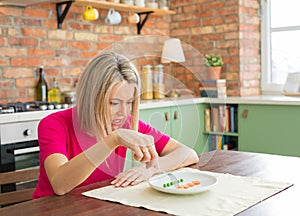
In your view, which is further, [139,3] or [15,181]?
[139,3]

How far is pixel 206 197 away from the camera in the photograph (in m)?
1.41

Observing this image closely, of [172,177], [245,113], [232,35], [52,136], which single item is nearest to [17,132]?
[52,136]

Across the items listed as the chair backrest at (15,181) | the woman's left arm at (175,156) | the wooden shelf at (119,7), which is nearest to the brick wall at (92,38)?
the wooden shelf at (119,7)

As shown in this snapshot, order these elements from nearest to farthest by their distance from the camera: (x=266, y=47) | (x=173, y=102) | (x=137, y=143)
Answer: (x=137, y=143), (x=173, y=102), (x=266, y=47)

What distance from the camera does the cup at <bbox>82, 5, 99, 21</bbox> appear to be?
355 cm

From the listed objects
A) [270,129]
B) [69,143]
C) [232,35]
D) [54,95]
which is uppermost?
[232,35]

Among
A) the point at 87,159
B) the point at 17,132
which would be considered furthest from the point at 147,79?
the point at 17,132

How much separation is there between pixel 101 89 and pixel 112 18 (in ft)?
8.19

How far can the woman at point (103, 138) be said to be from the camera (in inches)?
53.6

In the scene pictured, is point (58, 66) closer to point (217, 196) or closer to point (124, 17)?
point (124, 17)

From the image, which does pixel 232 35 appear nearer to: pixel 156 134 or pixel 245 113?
pixel 245 113

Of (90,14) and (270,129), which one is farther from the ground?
(90,14)

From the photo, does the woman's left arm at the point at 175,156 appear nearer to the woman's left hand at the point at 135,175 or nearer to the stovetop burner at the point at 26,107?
the woman's left hand at the point at 135,175

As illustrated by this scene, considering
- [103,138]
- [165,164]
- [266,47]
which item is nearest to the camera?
[103,138]
